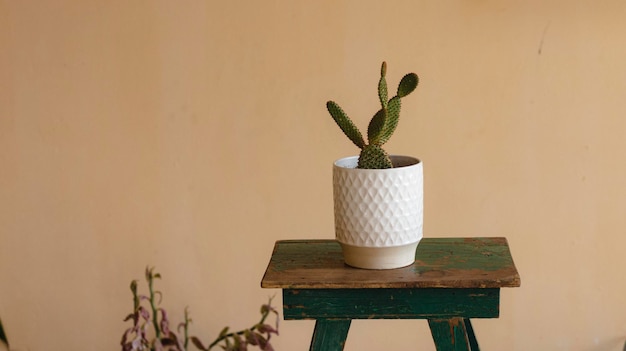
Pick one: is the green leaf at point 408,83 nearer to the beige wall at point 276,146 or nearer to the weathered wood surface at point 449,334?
the weathered wood surface at point 449,334

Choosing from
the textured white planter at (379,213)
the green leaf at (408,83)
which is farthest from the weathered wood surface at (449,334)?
the green leaf at (408,83)

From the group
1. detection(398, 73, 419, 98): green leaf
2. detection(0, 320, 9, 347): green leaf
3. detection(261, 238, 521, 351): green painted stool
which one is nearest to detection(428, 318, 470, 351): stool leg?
detection(261, 238, 521, 351): green painted stool

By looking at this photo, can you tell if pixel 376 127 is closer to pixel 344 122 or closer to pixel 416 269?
pixel 344 122

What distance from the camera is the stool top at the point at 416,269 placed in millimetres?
1355

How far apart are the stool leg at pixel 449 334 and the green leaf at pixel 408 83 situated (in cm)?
37

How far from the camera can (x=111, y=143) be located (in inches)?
85.4

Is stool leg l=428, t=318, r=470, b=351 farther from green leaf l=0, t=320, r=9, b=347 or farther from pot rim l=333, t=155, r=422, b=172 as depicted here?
green leaf l=0, t=320, r=9, b=347

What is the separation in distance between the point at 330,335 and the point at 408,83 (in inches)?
16.9

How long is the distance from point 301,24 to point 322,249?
0.72m

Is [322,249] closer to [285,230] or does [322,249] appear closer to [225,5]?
[285,230]

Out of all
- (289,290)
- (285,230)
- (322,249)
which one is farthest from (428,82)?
(289,290)

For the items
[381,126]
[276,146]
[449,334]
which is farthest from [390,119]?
[276,146]

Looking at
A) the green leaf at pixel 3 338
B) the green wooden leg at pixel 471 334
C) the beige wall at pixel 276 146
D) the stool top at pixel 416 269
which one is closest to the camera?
the stool top at pixel 416 269

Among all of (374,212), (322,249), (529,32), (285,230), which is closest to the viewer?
(374,212)
